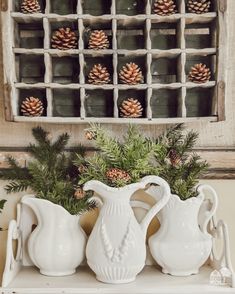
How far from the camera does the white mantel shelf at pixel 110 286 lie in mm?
1177

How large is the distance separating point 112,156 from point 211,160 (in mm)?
262

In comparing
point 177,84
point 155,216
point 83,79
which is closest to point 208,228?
point 155,216

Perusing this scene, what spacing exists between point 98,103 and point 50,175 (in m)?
0.20

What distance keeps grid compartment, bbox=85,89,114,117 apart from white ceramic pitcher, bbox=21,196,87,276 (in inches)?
9.2

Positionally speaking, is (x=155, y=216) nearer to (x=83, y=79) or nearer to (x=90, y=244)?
(x=90, y=244)

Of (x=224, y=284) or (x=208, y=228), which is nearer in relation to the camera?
(x=224, y=284)

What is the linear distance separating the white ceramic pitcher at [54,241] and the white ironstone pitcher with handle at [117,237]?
40 millimetres

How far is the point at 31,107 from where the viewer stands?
1.27m

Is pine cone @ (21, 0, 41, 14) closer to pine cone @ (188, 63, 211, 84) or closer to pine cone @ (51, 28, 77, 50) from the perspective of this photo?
pine cone @ (51, 28, 77, 50)

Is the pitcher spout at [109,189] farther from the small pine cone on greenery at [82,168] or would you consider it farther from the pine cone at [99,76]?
the pine cone at [99,76]

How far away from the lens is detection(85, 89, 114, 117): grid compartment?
52.4 inches

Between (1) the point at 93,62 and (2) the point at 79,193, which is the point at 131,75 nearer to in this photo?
(1) the point at 93,62

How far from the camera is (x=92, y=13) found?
1306 millimetres

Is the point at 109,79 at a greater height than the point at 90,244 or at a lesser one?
greater
